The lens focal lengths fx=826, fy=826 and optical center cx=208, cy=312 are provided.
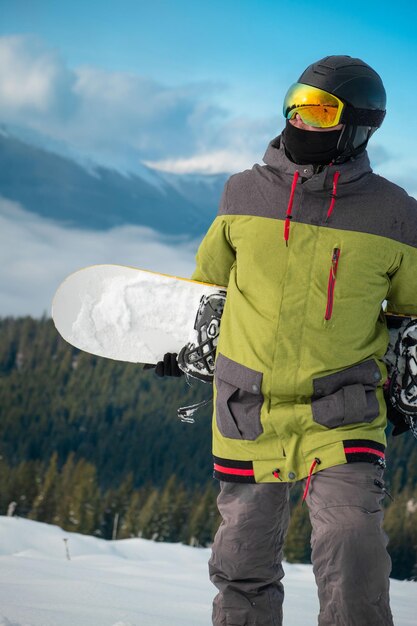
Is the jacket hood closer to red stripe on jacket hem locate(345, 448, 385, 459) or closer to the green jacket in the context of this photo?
the green jacket

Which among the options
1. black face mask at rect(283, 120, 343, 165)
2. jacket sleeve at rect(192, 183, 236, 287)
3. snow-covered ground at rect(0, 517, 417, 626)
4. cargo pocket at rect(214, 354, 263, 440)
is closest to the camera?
cargo pocket at rect(214, 354, 263, 440)

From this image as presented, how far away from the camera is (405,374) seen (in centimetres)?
362

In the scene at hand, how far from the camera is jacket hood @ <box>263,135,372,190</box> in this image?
3.31m

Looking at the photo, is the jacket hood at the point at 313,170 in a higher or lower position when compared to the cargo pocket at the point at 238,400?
higher

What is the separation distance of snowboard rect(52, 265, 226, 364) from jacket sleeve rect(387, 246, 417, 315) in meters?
1.27

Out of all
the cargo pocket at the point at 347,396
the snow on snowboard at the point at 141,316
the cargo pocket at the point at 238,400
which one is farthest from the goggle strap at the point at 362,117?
the cargo pocket at the point at 238,400

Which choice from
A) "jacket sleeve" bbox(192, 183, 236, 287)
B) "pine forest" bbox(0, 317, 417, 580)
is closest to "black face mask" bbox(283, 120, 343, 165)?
"jacket sleeve" bbox(192, 183, 236, 287)

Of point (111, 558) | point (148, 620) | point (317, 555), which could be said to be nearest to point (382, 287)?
point (317, 555)

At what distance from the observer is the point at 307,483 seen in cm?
318

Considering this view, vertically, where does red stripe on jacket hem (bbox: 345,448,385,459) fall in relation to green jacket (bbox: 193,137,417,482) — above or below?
below

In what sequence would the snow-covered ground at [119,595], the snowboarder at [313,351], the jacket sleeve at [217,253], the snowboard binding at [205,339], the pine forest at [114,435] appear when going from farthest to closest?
the pine forest at [114,435] < the snow-covered ground at [119,595] < the snowboard binding at [205,339] < the jacket sleeve at [217,253] < the snowboarder at [313,351]

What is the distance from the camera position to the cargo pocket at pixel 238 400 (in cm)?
325

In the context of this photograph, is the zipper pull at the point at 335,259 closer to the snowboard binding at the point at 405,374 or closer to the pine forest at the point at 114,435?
Result: the snowboard binding at the point at 405,374

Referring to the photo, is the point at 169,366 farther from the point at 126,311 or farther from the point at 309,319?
the point at 309,319
